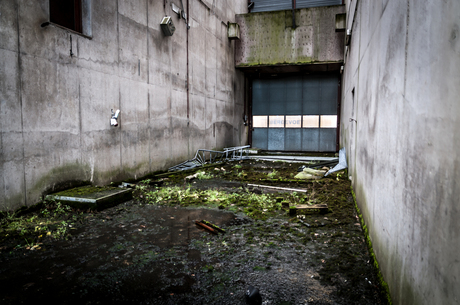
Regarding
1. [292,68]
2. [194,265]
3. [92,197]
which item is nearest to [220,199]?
[92,197]

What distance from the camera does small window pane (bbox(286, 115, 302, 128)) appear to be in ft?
47.4

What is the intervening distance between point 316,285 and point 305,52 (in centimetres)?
1144

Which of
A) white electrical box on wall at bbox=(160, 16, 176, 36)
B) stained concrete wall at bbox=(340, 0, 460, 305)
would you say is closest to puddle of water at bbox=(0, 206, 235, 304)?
stained concrete wall at bbox=(340, 0, 460, 305)

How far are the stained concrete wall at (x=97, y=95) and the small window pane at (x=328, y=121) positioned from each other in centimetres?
679

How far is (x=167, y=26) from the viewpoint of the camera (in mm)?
7512

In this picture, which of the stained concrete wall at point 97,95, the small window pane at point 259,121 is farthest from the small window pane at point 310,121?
the stained concrete wall at point 97,95

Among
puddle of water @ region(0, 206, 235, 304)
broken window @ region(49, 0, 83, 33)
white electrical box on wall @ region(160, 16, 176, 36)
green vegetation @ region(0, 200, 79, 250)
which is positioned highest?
white electrical box on wall @ region(160, 16, 176, 36)

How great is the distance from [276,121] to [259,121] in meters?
0.90

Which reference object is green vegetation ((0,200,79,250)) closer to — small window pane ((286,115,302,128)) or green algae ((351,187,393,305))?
green algae ((351,187,393,305))

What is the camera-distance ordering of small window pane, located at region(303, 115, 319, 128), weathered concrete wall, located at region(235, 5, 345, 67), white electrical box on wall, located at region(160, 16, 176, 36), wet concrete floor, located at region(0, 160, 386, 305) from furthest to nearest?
1. small window pane, located at region(303, 115, 319, 128)
2. weathered concrete wall, located at region(235, 5, 345, 67)
3. white electrical box on wall, located at region(160, 16, 176, 36)
4. wet concrete floor, located at region(0, 160, 386, 305)

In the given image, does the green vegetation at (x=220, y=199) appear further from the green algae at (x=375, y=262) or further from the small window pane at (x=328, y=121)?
the small window pane at (x=328, y=121)

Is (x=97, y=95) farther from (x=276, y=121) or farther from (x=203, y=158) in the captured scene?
(x=276, y=121)

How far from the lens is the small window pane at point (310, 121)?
14.2 m

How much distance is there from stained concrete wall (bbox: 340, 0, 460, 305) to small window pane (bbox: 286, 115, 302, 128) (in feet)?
39.9
